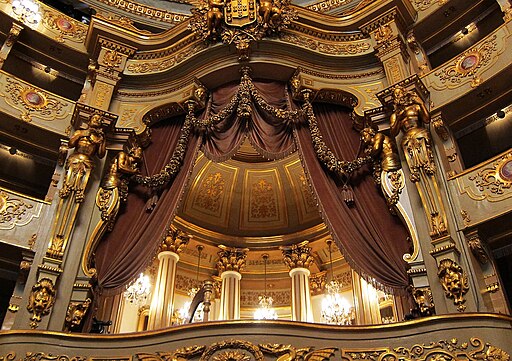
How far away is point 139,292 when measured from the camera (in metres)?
9.89

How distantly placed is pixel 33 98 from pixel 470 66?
719 centimetres

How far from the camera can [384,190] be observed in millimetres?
6965

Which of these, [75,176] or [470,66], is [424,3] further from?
[75,176]

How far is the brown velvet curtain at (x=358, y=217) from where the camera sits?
6.36 m

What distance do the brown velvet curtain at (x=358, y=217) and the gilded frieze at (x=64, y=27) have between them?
4923mm

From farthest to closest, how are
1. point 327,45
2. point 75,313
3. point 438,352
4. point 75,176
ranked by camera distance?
point 327,45
point 75,176
point 75,313
point 438,352

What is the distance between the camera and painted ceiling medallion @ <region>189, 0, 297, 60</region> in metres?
8.30

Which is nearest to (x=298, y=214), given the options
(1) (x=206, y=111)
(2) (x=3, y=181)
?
(1) (x=206, y=111)

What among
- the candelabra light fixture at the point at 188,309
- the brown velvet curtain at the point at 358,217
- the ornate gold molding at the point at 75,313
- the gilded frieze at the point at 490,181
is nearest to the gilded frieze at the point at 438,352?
the brown velvet curtain at the point at 358,217

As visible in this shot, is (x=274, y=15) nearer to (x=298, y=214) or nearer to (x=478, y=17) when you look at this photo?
(x=478, y=17)

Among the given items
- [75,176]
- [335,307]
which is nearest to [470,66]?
[335,307]

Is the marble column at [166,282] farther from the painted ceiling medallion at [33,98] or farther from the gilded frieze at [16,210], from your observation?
the painted ceiling medallion at [33,98]

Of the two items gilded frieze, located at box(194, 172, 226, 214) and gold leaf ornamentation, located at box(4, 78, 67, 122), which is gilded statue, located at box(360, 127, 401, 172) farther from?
gilded frieze, located at box(194, 172, 226, 214)

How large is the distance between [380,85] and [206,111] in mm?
2987
